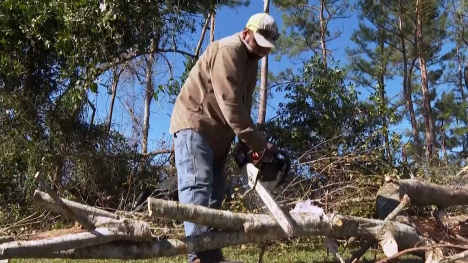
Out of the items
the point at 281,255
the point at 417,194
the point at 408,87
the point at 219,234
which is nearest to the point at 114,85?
the point at 281,255

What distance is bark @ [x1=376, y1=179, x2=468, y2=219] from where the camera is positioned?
165 inches

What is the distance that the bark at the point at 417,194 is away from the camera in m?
4.18

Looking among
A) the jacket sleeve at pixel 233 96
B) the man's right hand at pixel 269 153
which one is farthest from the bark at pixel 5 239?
the man's right hand at pixel 269 153

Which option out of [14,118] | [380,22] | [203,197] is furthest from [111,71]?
[380,22]

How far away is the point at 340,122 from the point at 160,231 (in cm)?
592

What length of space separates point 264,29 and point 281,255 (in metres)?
2.38

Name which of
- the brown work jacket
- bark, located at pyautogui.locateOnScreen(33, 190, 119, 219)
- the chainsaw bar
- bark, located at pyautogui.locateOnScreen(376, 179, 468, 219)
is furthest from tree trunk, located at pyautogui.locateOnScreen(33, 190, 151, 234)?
bark, located at pyautogui.locateOnScreen(376, 179, 468, 219)

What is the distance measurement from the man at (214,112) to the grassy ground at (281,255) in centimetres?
136

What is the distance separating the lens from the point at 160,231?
308 cm

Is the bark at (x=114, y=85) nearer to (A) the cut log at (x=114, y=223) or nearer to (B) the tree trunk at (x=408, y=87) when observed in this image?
(A) the cut log at (x=114, y=223)

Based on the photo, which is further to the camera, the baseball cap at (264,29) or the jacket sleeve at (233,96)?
the baseball cap at (264,29)

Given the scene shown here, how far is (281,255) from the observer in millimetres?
4871

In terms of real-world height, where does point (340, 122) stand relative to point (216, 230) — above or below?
above

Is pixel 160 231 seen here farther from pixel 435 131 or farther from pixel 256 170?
pixel 435 131
